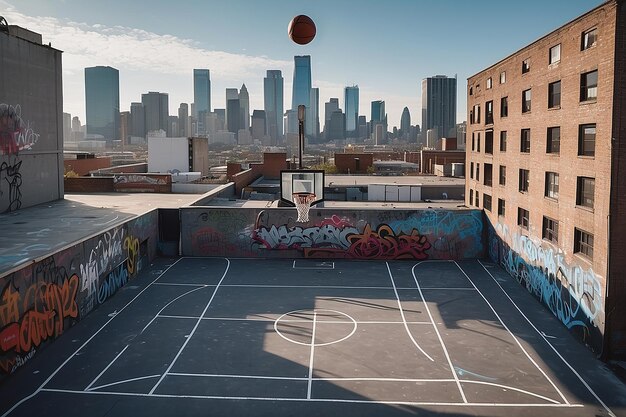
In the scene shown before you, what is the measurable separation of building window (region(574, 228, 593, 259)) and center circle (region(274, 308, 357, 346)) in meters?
10.3

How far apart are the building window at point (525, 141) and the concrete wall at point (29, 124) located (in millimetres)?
30968

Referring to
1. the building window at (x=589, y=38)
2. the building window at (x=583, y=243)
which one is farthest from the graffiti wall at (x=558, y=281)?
the building window at (x=589, y=38)

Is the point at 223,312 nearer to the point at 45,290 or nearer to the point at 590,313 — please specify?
the point at 45,290

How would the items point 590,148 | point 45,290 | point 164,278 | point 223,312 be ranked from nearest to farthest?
point 45,290
point 590,148
point 223,312
point 164,278

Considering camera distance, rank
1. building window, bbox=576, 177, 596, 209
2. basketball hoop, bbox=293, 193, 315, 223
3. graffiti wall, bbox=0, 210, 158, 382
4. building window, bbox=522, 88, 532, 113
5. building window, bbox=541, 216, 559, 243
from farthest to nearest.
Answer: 1. basketball hoop, bbox=293, 193, 315, 223
2. building window, bbox=522, 88, 532, 113
3. building window, bbox=541, 216, 559, 243
4. building window, bbox=576, 177, 596, 209
5. graffiti wall, bbox=0, 210, 158, 382

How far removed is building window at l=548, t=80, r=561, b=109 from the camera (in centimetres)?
2608

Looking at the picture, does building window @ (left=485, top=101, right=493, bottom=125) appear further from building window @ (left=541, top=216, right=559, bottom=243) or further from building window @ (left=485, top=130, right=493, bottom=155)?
building window @ (left=541, top=216, right=559, bottom=243)

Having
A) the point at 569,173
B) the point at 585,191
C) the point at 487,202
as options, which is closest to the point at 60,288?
the point at 585,191

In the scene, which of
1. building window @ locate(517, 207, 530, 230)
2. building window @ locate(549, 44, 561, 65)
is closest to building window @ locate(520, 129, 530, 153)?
building window @ locate(517, 207, 530, 230)

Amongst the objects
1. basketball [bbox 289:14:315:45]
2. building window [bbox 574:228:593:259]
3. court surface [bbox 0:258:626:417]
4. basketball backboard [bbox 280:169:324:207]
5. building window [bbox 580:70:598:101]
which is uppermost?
basketball [bbox 289:14:315:45]

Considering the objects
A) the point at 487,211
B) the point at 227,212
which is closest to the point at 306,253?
the point at 227,212

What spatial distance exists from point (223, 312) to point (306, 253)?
11.5 m

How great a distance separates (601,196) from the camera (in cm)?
2119

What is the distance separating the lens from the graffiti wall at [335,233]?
3494 centimetres
